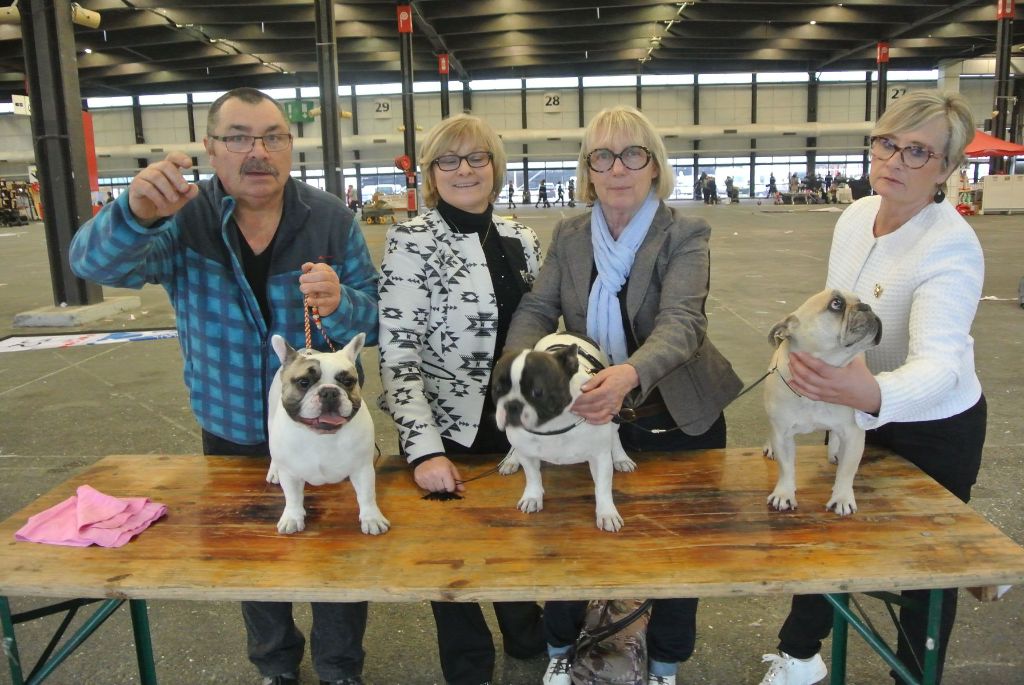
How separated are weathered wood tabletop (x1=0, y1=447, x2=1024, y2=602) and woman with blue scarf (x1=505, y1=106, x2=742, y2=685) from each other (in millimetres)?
321

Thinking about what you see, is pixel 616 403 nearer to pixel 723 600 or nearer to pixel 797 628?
pixel 797 628

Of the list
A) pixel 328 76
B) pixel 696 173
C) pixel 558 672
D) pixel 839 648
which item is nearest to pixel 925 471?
pixel 839 648

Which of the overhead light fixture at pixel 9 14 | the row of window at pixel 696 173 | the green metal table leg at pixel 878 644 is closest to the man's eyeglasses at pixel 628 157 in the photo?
the green metal table leg at pixel 878 644

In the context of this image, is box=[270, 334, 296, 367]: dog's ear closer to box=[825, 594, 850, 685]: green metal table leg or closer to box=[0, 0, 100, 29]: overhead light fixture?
box=[825, 594, 850, 685]: green metal table leg

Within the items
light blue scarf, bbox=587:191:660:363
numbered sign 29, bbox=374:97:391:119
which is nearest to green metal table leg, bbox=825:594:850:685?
light blue scarf, bbox=587:191:660:363

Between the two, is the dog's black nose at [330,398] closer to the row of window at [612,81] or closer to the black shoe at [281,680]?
the black shoe at [281,680]

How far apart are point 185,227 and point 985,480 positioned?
14.4 feet

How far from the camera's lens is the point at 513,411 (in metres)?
1.97

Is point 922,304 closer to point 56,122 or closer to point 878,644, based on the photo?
point 878,644

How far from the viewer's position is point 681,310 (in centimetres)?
230

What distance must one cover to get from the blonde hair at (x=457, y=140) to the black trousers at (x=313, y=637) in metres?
1.16

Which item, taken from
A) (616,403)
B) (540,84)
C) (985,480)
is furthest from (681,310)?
(540,84)

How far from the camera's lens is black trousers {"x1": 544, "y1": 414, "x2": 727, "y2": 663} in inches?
99.8

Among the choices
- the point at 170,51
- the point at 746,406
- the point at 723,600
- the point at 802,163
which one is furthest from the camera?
the point at 802,163
